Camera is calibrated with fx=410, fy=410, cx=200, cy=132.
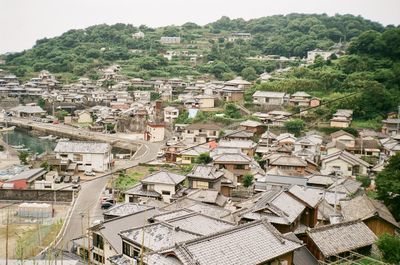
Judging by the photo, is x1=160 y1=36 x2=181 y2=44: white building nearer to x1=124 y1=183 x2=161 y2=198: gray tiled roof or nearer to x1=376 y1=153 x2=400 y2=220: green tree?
x1=124 y1=183 x2=161 y2=198: gray tiled roof

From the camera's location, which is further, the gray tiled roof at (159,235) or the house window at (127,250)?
the house window at (127,250)

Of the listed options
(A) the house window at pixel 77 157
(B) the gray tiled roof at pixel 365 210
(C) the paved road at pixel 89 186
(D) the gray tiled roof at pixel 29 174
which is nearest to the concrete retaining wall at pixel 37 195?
(C) the paved road at pixel 89 186

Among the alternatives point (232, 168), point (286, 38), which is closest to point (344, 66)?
point (232, 168)

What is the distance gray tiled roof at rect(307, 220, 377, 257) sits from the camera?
41.5 feet

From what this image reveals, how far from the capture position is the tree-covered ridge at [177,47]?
67.4 metres

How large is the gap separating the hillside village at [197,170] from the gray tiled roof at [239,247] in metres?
0.03

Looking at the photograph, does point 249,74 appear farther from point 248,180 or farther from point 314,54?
point 248,180

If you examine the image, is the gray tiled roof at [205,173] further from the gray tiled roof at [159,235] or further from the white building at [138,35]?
the white building at [138,35]

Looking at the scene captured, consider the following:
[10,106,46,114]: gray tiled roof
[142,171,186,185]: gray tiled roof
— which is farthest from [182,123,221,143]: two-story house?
[10,106,46,114]: gray tiled roof

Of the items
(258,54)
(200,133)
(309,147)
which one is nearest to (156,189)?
(309,147)

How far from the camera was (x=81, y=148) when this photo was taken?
3281cm

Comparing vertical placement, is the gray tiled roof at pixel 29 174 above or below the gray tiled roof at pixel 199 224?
below

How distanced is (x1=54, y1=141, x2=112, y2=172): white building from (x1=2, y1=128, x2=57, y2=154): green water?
9983 mm

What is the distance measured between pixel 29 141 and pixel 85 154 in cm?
1741
